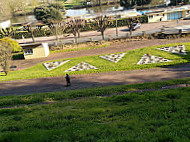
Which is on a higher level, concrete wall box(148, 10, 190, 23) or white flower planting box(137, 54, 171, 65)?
concrete wall box(148, 10, 190, 23)

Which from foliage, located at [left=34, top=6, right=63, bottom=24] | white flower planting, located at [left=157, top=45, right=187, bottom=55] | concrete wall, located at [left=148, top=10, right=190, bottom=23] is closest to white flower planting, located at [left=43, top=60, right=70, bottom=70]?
white flower planting, located at [left=157, top=45, right=187, bottom=55]

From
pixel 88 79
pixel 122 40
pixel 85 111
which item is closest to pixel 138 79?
pixel 88 79

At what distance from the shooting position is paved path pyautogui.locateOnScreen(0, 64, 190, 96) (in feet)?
58.4

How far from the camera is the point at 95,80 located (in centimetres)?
1950

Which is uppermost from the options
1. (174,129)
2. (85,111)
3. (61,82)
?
(174,129)

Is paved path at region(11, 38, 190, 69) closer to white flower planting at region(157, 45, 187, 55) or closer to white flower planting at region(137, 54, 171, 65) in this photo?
white flower planting at region(157, 45, 187, 55)

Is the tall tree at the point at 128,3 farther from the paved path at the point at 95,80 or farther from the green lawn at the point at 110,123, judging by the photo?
the green lawn at the point at 110,123

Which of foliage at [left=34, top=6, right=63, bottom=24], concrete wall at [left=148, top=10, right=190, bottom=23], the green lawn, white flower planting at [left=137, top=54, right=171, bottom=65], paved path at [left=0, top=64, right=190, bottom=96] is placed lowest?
paved path at [left=0, top=64, right=190, bottom=96]

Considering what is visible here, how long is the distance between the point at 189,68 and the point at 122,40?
18.1 m

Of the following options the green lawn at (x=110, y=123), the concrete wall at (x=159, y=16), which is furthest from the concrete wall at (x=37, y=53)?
the concrete wall at (x=159, y=16)

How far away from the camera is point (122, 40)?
36375mm

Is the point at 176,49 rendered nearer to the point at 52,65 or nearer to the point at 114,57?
the point at 114,57

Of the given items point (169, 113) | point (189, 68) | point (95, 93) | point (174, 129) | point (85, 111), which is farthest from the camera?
point (189, 68)

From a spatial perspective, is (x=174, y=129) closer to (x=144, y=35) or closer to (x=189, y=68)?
(x=189, y=68)
